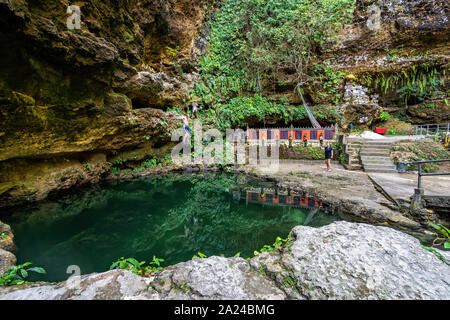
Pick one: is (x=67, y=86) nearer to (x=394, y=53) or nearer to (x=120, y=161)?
(x=120, y=161)

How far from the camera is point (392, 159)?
8031 mm

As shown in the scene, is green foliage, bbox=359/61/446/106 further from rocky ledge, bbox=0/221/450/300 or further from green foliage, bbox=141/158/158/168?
rocky ledge, bbox=0/221/450/300

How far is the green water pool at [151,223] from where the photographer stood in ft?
10.7

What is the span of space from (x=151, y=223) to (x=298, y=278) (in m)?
4.00

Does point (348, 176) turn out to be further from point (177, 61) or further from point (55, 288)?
point (177, 61)

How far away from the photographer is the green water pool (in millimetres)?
3266

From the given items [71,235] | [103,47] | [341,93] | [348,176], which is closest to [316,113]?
[341,93]

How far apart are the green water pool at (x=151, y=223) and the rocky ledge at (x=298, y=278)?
160cm

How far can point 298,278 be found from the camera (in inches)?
58.8

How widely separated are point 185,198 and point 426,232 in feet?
19.8

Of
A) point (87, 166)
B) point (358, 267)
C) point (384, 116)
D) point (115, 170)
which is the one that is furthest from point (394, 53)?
point (87, 166)

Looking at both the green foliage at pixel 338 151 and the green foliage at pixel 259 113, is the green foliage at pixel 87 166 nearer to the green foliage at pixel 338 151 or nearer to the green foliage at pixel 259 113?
the green foliage at pixel 259 113

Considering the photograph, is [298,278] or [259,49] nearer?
[298,278]

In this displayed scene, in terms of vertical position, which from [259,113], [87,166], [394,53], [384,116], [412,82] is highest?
[394,53]
